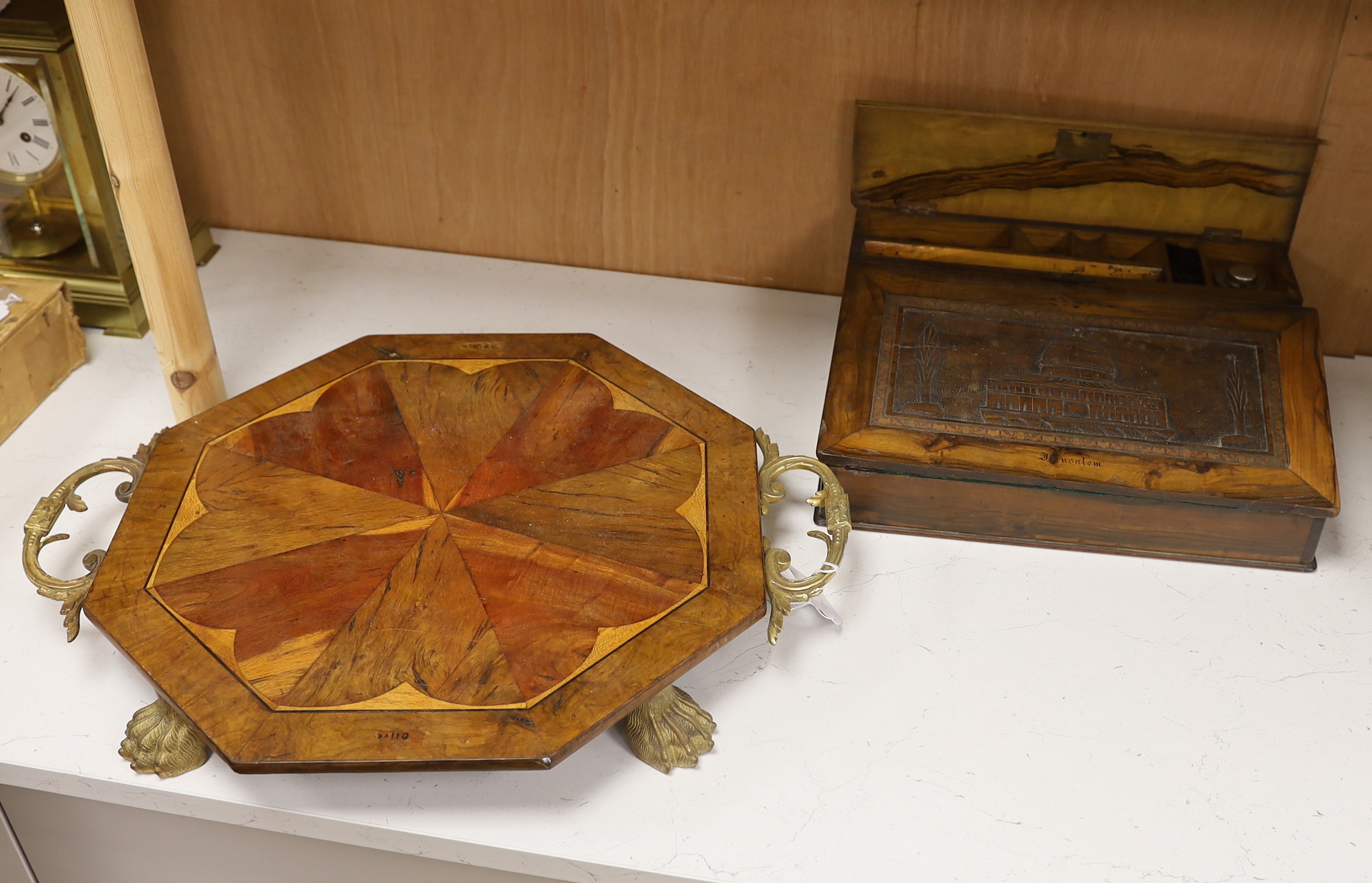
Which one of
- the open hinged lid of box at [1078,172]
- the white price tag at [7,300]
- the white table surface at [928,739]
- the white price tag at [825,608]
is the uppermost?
the open hinged lid of box at [1078,172]

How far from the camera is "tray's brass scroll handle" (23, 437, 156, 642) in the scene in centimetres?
110

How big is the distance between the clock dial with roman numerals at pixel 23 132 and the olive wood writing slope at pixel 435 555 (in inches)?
17.2

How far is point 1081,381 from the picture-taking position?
50.6 inches

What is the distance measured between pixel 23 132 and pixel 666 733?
104 cm

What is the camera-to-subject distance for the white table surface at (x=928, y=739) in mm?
1027

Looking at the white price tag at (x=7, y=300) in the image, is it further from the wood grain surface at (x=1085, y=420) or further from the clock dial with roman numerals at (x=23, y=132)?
the wood grain surface at (x=1085, y=420)

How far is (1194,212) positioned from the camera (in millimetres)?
1469

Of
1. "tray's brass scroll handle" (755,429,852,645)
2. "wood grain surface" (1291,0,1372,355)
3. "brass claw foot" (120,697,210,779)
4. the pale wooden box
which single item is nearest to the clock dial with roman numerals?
the pale wooden box

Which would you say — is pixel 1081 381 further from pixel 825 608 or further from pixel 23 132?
pixel 23 132

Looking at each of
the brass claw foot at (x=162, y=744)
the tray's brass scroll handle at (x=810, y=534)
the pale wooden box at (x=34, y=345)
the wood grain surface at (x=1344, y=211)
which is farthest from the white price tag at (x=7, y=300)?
the wood grain surface at (x=1344, y=211)

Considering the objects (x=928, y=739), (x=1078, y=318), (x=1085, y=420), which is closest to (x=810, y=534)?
(x=928, y=739)

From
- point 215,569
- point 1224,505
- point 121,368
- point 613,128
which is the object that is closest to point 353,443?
point 215,569

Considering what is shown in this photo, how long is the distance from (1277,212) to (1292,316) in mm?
186

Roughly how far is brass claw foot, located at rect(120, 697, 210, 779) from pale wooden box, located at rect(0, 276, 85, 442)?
52cm
